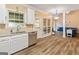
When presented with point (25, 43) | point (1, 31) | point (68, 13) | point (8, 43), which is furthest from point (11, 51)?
point (68, 13)

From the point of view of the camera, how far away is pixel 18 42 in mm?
4441

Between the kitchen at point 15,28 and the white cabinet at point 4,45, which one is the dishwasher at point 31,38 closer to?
the kitchen at point 15,28

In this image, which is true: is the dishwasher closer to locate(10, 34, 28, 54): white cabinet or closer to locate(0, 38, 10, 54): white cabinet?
locate(10, 34, 28, 54): white cabinet

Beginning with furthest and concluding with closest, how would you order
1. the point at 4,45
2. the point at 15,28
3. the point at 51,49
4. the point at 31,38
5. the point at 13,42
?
the point at 31,38, the point at 51,49, the point at 15,28, the point at 13,42, the point at 4,45

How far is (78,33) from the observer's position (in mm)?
9977

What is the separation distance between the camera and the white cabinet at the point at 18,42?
4.03 metres

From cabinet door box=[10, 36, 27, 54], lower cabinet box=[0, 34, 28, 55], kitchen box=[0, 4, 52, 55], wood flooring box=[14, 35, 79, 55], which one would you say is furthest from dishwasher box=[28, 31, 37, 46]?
cabinet door box=[10, 36, 27, 54]

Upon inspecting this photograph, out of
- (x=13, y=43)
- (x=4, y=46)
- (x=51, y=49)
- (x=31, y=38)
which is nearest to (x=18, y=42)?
(x=13, y=43)

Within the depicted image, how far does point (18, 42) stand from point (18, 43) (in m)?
0.03

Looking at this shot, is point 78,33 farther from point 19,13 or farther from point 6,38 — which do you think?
Result: point 6,38

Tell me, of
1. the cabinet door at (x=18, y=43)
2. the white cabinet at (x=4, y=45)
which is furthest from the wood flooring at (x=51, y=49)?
the white cabinet at (x=4, y=45)

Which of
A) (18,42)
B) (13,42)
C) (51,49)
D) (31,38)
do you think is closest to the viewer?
(13,42)

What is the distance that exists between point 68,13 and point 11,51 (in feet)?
22.3

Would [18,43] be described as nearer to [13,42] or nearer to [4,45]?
[13,42]
